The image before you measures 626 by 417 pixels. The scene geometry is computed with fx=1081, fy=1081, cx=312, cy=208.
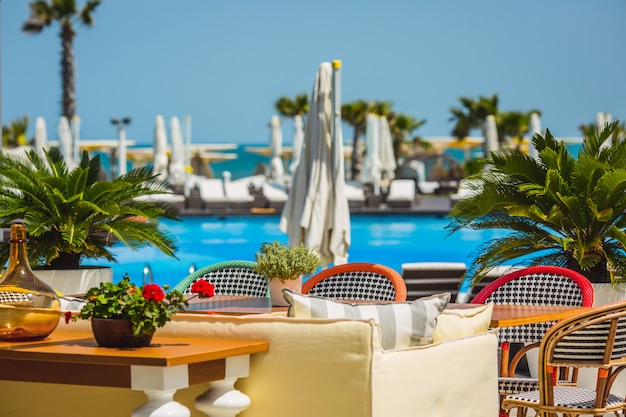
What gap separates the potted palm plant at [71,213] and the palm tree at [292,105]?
41.8 metres

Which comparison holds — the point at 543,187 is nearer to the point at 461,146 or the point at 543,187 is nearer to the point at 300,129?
the point at 300,129

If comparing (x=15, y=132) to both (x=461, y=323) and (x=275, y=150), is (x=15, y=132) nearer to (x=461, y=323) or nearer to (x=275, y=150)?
(x=275, y=150)

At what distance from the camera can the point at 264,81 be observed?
71.9 m

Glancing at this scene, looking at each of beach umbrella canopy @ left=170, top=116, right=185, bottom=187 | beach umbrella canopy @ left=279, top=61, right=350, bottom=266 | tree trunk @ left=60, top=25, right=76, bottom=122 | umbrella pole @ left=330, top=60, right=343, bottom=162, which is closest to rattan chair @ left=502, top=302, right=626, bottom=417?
beach umbrella canopy @ left=279, top=61, right=350, bottom=266

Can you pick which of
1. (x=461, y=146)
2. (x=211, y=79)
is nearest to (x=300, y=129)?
(x=461, y=146)

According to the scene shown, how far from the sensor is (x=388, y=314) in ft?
11.5

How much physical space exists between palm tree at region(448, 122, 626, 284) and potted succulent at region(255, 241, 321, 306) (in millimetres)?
2073

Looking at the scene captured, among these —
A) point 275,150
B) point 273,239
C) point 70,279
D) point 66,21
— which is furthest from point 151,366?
point 66,21

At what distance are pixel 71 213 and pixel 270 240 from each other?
1523 cm

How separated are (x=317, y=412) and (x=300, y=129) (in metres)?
26.6

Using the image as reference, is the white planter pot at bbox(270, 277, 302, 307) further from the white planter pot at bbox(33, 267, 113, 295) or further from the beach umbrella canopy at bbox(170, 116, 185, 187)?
the beach umbrella canopy at bbox(170, 116, 185, 187)

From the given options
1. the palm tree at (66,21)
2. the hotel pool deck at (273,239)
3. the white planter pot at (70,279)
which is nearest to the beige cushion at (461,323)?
the white planter pot at (70,279)

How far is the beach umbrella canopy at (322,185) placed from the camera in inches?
362

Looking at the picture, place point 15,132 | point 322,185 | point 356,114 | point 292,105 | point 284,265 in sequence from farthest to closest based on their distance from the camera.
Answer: point 292,105, point 15,132, point 356,114, point 322,185, point 284,265
